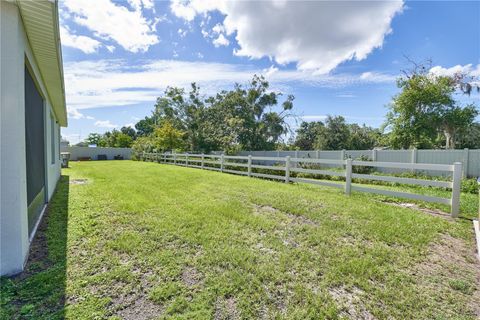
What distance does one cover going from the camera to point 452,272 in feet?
10.6

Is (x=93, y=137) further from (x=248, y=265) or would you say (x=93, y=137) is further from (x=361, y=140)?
(x=248, y=265)

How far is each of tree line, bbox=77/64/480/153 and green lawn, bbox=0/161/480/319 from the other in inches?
656

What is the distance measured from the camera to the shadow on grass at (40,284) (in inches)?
94.8

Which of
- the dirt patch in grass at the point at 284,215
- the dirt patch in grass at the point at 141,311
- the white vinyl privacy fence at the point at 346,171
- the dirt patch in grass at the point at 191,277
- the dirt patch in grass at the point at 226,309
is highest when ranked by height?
the white vinyl privacy fence at the point at 346,171

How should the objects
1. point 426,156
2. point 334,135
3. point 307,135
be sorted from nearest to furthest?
point 426,156 → point 334,135 → point 307,135

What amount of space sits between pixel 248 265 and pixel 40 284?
234 cm

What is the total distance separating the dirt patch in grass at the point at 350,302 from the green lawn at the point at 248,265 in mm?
11

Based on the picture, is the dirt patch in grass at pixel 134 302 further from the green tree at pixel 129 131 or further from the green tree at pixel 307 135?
the green tree at pixel 129 131

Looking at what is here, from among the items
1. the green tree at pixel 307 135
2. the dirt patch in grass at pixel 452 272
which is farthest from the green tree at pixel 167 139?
the dirt patch in grass at pixel 452 272

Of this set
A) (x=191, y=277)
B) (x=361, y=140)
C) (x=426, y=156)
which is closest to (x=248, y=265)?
(x=191, y=277)

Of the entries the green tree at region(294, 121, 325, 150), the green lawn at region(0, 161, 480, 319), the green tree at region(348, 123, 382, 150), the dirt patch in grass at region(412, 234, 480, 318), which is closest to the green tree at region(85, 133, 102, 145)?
the green tree at region(294, 121, 325, 150)

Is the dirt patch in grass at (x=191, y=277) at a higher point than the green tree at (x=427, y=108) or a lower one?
lower

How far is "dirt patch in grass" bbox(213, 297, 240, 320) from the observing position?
2.40 meters

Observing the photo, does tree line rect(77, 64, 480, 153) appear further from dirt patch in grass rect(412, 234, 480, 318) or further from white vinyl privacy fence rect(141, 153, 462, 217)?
dirt patch in grass rect(412, 234, 480, 318)
